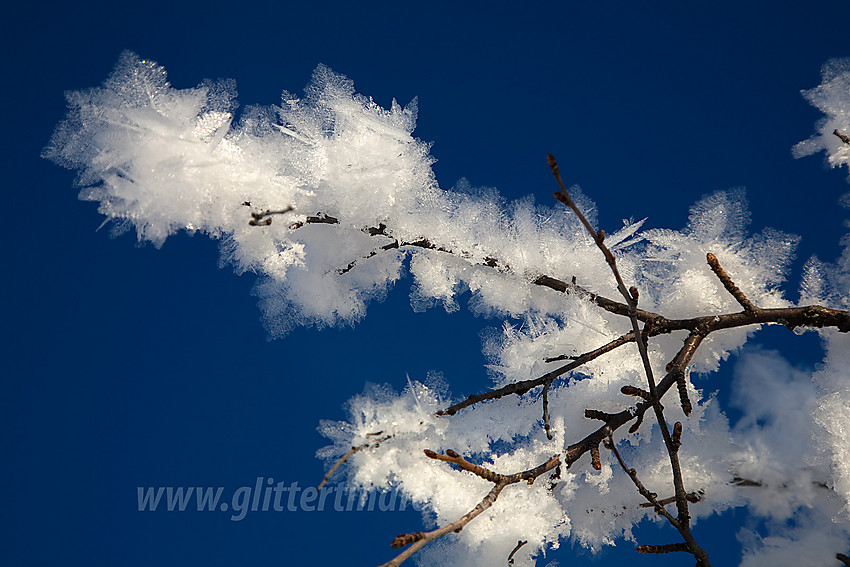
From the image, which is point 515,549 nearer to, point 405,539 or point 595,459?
point 595,459

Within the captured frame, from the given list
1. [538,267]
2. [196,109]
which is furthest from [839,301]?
[196,109]

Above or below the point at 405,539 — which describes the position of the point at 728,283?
above

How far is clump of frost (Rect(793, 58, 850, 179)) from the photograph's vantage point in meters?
0.83

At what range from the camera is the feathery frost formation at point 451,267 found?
2.28 feet

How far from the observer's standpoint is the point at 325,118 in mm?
766

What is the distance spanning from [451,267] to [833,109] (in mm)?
657

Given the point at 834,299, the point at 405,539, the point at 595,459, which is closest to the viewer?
the point at 405,539

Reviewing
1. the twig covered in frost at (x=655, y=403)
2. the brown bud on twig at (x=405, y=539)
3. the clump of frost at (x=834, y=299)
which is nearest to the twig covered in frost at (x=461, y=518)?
the brown bud on twig at (x=405, y=539)

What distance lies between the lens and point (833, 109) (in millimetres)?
842

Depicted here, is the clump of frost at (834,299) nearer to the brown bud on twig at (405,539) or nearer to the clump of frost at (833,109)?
the clump of frost at (833,109)

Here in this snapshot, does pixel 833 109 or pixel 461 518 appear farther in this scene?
pixel 833 109

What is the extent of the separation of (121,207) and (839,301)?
3.36 feet

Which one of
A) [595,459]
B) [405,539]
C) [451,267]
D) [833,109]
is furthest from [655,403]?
[833,109]

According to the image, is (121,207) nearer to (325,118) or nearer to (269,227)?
(269,227)
